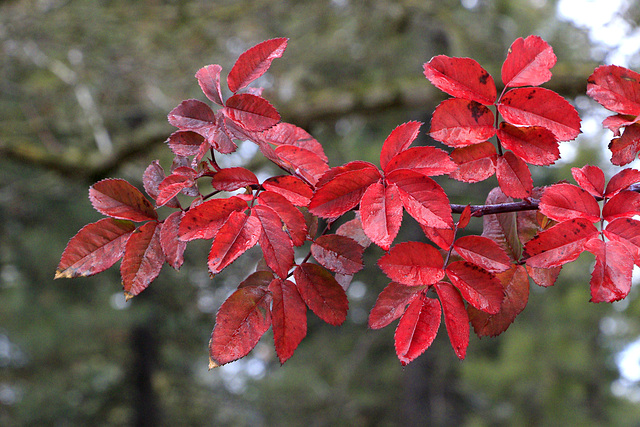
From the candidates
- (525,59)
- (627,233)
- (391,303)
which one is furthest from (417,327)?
(525,59)

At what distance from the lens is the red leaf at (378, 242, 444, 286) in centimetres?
55

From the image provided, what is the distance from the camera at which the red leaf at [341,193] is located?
1.73 ft

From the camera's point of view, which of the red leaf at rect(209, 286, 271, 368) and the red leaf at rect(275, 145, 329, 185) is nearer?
the red leaf at rect(209, 286, 271, 368)

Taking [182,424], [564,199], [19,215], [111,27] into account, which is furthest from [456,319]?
[182,424]

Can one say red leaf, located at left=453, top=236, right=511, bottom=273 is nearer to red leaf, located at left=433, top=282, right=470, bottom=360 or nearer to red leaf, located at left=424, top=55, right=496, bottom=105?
red leaf, located at left=433, top=282, right=470, bottom=360

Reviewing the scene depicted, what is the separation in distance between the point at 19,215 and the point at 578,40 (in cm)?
811

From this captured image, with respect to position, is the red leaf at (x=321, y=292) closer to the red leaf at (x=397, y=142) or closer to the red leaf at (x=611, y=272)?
the red leaf at (x=397, y=142)

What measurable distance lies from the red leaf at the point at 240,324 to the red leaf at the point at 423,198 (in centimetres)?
21

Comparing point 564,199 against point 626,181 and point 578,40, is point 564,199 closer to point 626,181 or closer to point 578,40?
point 626,181

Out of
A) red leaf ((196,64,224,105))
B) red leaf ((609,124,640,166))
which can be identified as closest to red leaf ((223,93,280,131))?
red leaf ((196,64,224,105))

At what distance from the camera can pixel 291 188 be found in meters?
0.58

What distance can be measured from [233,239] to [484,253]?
0.96 ft

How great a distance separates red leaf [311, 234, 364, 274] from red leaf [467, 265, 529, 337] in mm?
167

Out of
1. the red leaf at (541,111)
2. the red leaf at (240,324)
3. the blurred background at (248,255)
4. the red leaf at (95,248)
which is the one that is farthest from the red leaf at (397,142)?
the blurred background at (248,255)
